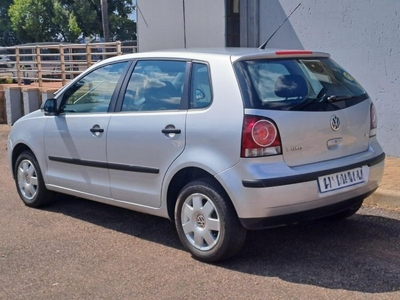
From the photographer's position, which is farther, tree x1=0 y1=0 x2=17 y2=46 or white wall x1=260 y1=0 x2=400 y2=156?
tree x1=0 y1=0 x2=17 y2=46

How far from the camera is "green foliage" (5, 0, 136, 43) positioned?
44.2 metres

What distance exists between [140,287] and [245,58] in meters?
1.92

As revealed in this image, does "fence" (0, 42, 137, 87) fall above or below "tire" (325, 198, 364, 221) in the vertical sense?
above

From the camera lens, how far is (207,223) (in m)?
5.04

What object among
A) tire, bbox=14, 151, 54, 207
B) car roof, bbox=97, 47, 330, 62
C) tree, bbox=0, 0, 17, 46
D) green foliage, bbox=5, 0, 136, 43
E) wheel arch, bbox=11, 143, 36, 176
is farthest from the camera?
tree, bbox=0, 0, 17, 46

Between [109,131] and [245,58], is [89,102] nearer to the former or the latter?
[109,131]

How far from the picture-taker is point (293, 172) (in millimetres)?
4777

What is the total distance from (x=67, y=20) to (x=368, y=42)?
126ft

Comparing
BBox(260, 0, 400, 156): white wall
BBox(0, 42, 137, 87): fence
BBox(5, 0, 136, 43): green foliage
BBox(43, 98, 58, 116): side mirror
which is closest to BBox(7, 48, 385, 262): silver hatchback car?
BBox(43, 98, 58, 116): side mirror

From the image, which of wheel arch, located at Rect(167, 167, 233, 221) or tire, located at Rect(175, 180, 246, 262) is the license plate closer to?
tire, located at Rect(175, 180, 246, 262)

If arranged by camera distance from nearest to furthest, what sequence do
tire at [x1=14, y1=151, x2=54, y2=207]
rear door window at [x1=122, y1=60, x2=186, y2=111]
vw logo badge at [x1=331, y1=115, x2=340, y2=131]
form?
vw logo badge at [x1=331, y1=115, x2=340, y2=131]
rear door window at [x1=122, y1=60, x2=186, y2=111]
tire at [x1=14, y1=151, x2=54, y2=207]

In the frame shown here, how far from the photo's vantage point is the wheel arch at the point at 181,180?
16.7ft

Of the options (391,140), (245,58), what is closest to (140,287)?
(245,58)

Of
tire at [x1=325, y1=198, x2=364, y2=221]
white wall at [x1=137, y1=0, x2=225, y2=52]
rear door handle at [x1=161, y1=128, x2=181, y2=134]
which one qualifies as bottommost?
tire at [x1=325, y1=198, x2=364, y2=221]
